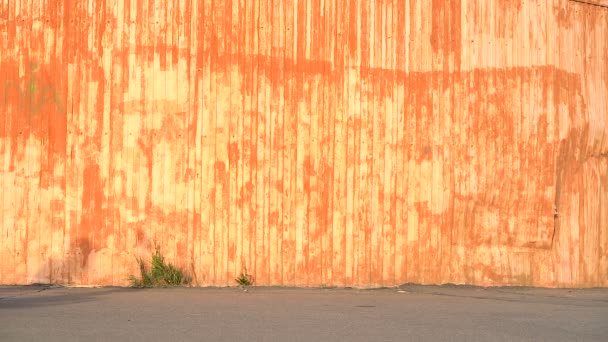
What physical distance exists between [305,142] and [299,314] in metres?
3.75

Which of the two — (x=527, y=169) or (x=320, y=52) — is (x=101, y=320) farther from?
(x=527, y=169)

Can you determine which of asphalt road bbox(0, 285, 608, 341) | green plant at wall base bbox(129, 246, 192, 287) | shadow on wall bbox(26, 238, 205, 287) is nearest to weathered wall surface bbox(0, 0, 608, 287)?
shadow on wall bbox(26, 238, 205, 287)

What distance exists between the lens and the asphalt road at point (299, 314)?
873 centimetres

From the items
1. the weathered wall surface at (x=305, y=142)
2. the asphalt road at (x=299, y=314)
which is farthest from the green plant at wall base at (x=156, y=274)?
the asphalt road at (x=299, y=314)

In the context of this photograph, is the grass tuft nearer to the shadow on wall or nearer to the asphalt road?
the asphalt road

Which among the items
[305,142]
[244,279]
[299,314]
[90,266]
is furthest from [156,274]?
[299,314]

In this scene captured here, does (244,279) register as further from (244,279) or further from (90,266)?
(90,266)

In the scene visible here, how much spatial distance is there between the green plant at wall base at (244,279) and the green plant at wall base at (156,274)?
81 cm

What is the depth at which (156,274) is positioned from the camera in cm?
1301

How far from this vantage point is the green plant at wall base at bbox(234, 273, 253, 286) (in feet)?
43.4

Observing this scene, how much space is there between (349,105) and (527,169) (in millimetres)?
2842

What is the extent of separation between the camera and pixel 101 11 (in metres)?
13.1

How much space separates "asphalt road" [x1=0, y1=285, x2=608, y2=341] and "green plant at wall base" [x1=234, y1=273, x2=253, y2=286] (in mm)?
292

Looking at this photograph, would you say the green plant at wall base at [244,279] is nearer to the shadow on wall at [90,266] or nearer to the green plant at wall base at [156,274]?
the green plant at wall base at [156,274]
